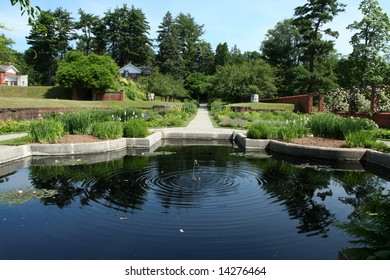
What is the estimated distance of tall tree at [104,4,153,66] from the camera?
64375 mm

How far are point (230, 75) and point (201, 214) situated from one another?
39.8 m

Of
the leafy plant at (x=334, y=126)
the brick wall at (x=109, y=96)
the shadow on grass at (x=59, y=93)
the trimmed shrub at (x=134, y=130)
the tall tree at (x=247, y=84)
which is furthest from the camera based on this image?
the shadow on grass at (x=59, y=93)

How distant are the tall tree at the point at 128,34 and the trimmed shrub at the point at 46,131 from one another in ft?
178

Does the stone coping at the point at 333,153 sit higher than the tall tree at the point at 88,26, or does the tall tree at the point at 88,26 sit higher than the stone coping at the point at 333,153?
the tall tree at the point at 88,26

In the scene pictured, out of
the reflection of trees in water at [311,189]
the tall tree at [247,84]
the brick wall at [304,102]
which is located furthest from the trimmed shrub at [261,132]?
the tall tree at [247,84]

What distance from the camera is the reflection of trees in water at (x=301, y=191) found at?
5.91 metres

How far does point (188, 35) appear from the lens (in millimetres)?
85562

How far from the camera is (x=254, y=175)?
932cm

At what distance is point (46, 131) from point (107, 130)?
2287mm

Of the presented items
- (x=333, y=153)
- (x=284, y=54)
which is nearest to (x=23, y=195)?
(x=333, y=153)

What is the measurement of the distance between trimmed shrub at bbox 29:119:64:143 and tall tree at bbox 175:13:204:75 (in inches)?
2502

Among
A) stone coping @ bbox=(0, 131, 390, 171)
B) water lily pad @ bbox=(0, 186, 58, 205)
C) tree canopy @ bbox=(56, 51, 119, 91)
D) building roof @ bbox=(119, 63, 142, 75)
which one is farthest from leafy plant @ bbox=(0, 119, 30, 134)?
building roof @ bbox=(119, 63, 142, 75)

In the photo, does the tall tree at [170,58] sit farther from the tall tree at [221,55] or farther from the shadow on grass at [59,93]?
the shadow on grass at [59,93]
